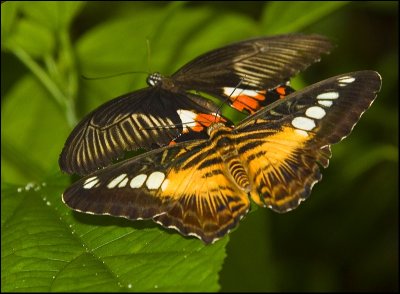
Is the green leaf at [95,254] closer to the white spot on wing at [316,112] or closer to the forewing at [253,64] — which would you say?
the white spot on wing at [316,112]

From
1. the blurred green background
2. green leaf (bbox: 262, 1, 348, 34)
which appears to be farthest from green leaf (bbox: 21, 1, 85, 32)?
green leaf (bbox: 262, 1, 348, 34)

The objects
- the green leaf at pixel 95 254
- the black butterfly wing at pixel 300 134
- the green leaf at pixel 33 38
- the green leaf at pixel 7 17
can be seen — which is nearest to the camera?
the green leaf at pixel 95 254

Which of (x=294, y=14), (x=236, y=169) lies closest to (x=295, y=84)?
(x=294, y=14)

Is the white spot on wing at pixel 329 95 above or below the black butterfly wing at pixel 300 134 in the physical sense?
above

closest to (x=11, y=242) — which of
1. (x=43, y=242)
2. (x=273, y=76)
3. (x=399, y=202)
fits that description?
(x=43, y=242)

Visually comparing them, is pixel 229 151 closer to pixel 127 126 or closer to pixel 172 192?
pixel 172 192

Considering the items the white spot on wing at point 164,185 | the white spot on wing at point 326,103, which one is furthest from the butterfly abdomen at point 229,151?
the white spot on wing at point 326,103
